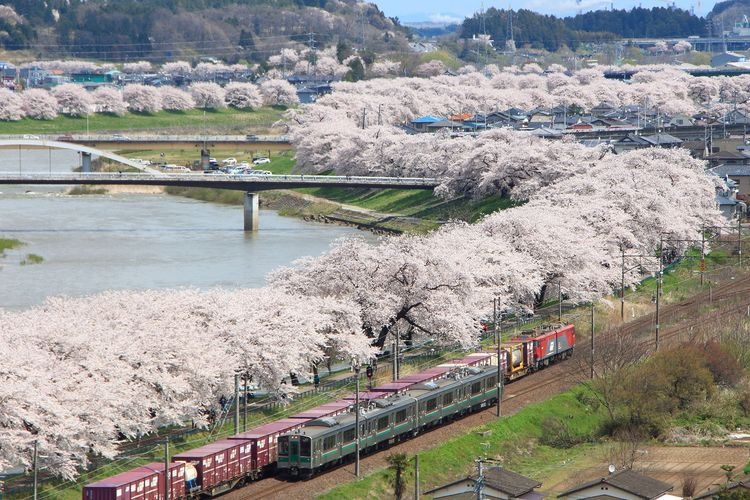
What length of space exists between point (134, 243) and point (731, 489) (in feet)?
132

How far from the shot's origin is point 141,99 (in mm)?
120500

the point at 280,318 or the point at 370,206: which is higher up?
the point at 280,318

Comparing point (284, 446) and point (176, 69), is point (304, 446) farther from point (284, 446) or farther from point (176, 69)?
point (176, 69)

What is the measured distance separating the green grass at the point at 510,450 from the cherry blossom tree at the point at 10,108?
86.5 metres

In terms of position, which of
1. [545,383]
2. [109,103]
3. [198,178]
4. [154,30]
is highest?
[154,30]

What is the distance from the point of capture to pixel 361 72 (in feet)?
484

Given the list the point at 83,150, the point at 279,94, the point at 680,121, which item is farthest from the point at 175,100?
the point at 680,121

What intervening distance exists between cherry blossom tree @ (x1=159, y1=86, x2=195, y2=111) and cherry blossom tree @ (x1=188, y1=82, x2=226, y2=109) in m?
0.97

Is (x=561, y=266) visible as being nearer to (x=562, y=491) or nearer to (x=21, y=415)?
(x=562, y=491)

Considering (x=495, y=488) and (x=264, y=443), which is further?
(x=264, y=443)

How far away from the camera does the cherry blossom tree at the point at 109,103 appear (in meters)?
118

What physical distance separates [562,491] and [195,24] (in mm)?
164781

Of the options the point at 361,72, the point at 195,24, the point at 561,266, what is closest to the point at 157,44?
the point at 195,24

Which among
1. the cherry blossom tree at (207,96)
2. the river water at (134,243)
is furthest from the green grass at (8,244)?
the cherry blossom tree at (207,96)
